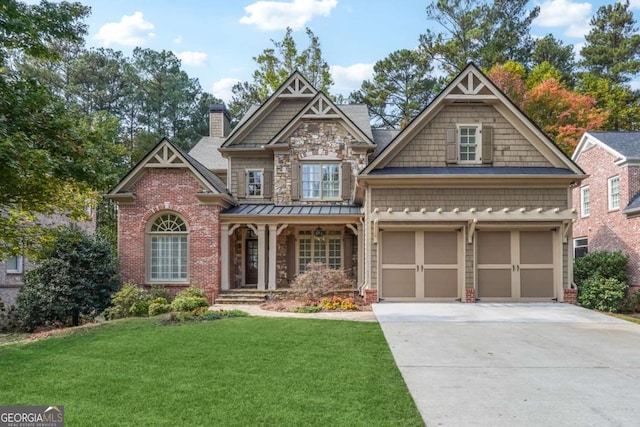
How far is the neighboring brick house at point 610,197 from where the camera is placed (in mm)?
16247

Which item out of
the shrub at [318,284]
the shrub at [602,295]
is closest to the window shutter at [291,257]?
the shrub at [318,284]

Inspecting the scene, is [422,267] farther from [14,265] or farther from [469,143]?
[14,265]

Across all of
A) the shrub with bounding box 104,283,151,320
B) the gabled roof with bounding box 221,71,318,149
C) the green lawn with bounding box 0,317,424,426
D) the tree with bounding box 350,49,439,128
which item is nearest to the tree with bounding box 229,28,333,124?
the tree with bounding box 350,49,439,128

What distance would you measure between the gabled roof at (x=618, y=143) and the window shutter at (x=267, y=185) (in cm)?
1420

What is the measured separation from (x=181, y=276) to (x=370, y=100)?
2523 centimetres

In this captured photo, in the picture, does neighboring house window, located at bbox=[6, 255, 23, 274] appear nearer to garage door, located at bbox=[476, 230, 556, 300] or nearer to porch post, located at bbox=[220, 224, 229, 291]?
porch post, located at bbox=[220, 224, 229, 291]

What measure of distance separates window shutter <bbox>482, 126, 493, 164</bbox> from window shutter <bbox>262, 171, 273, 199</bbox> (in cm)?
883

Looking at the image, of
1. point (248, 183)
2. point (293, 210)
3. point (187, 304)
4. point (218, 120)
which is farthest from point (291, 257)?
point (218, 120)

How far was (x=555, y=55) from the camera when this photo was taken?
109 feet

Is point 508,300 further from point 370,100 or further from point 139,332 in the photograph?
point 370,100

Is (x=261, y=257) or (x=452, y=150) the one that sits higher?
(x=452, y=150)

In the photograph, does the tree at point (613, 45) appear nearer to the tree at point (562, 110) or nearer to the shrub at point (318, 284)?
the tree at point (562, 110)

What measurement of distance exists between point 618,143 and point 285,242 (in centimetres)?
1467

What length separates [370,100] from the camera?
3581 cm
